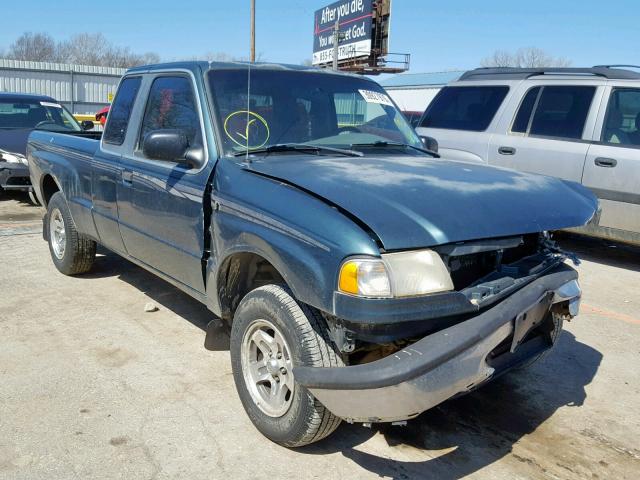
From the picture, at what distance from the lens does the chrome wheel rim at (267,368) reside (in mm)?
3008

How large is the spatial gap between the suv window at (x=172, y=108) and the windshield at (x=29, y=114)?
6.50 meters

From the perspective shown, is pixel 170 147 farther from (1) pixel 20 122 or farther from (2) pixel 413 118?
(2) pixel 413 118

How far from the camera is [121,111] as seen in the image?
481cm

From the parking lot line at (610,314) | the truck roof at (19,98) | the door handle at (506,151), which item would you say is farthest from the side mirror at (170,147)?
the truck roof at (19,98)

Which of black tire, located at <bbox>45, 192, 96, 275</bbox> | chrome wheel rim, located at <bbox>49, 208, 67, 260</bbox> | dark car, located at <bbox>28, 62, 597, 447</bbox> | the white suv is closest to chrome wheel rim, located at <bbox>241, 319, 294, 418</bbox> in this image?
dark car, located at <bbox>28, 62, 597, 447</bbox>

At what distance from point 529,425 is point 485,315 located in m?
1.13

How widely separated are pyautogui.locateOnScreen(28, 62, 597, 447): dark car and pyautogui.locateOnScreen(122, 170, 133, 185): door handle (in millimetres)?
16

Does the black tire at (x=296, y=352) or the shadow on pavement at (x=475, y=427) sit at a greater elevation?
the black tire at (x=296, y=352)

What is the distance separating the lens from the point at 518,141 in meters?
7.41

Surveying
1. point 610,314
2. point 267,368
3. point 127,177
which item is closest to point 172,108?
point 127,177

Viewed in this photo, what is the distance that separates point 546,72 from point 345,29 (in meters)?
24.9

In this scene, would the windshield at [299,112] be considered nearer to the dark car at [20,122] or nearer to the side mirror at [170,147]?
the side mirror at [170,147]

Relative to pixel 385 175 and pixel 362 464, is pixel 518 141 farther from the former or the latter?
pixel 362 464

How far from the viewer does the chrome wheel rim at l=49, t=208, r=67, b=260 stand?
5848 millimetres
